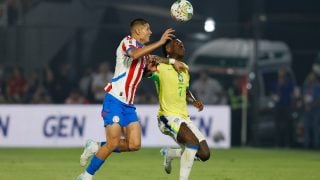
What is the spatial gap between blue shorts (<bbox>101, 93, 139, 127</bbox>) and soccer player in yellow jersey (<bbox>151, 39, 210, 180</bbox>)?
2.52 ft

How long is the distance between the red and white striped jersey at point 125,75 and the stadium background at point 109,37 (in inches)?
501

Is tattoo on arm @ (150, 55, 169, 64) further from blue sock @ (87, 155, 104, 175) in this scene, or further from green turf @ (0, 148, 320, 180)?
green turf @ (0, 148, 320, 180)

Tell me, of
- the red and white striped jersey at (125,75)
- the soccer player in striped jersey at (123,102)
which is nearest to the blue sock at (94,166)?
the soccer player in striped jersey at (123,102)

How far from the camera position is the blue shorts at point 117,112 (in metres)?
13.6

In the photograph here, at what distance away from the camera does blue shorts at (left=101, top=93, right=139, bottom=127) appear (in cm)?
1362

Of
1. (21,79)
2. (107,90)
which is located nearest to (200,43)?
Answer: (21,79)

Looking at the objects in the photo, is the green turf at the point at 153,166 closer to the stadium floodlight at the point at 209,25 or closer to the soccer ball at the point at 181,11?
the soccer ball at the point at 181,11

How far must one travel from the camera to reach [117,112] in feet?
44.7

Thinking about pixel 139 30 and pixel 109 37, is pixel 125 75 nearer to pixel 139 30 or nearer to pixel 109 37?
pixel 139 30

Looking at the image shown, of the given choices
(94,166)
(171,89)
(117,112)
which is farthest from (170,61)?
(94,166)

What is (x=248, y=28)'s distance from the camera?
28531 mm

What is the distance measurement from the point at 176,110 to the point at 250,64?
1431 centimetres

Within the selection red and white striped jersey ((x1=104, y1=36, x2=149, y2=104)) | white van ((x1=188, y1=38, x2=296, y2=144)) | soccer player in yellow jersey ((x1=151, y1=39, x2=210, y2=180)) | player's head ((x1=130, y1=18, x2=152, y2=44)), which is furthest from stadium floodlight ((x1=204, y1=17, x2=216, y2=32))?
red and white striped jersey ((x1=104, y1=36, x2=149, y2=104))

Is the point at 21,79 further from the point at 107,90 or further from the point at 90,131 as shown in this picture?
the point at 107,90
